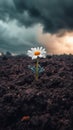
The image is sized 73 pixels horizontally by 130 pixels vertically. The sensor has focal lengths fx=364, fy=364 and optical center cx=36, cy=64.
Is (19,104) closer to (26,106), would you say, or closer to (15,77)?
(26,106)

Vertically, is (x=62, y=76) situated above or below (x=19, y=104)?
above

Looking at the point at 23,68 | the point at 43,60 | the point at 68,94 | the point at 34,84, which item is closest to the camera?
the point at 68,94

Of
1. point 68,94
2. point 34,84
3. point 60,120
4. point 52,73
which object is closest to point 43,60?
point 52,73

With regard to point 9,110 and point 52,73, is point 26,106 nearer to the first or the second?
point 9,110

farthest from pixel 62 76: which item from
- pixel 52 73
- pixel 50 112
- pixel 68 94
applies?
pixel 50 112

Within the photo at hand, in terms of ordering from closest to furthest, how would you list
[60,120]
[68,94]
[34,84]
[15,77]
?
[60,120], [68,94], [34,84], [15,77]

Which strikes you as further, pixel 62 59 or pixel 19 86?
pixel 62 59

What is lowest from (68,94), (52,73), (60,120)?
(60,120)
